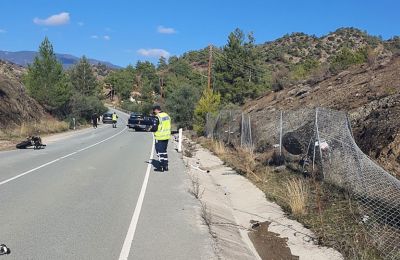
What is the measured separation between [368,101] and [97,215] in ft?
42.9

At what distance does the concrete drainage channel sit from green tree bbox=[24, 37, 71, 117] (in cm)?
3938

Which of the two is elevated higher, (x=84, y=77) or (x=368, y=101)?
(x=84, y=77)

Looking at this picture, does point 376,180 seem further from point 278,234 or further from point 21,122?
point 21,122

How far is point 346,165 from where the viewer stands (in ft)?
34.0

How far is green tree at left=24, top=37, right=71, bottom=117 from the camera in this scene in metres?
49.6

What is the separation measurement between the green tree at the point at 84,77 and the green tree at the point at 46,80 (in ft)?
159

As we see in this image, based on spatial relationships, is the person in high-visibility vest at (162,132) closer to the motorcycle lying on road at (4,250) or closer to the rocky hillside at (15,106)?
the motorcycle lying on road at (4,250)

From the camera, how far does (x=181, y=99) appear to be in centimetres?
5078

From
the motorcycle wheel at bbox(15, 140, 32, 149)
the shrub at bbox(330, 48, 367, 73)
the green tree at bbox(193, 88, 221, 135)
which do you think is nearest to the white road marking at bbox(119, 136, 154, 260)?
the motorcycle wheel at bbox(15, 140, 32, 149)

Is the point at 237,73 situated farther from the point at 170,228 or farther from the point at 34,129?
the point at 170,228

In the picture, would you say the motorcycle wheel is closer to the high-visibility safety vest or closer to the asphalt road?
the asphalt road

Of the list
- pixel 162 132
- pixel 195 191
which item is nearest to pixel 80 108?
pixel 162 132

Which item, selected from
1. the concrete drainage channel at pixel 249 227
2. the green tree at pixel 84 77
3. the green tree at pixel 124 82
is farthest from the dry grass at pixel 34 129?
the green tree at pixel 124 82

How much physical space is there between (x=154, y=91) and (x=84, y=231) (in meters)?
125
